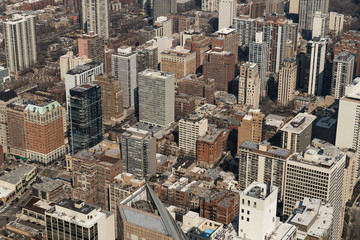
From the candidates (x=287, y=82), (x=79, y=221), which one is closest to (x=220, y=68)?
(x=287, y=82)

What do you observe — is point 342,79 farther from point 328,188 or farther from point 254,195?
point 254,195

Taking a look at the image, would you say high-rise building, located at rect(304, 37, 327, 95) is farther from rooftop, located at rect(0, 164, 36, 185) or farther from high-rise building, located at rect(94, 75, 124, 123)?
rooftop, located at rect(0, 164, 36, 185)

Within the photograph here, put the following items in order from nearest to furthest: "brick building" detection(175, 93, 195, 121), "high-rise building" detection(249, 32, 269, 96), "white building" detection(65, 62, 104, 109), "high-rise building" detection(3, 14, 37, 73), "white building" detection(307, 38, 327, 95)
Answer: "white building" detection(65, 62, 104, 109), "brick building" detection(175, 93, 195, 121), "white building" detection(307, 38, 327, 95), "high-rise building" detection(249, 32, 269, 96), "high-rise building" detection(3, 14, 37, 73)

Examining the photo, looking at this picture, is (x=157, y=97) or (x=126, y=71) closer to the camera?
(x=157, y=97)

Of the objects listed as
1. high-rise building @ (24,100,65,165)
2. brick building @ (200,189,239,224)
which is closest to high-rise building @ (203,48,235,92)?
high-rise building @ (24,100,65,165)

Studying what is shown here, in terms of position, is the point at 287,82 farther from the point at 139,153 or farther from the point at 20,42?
the point at 20,42
